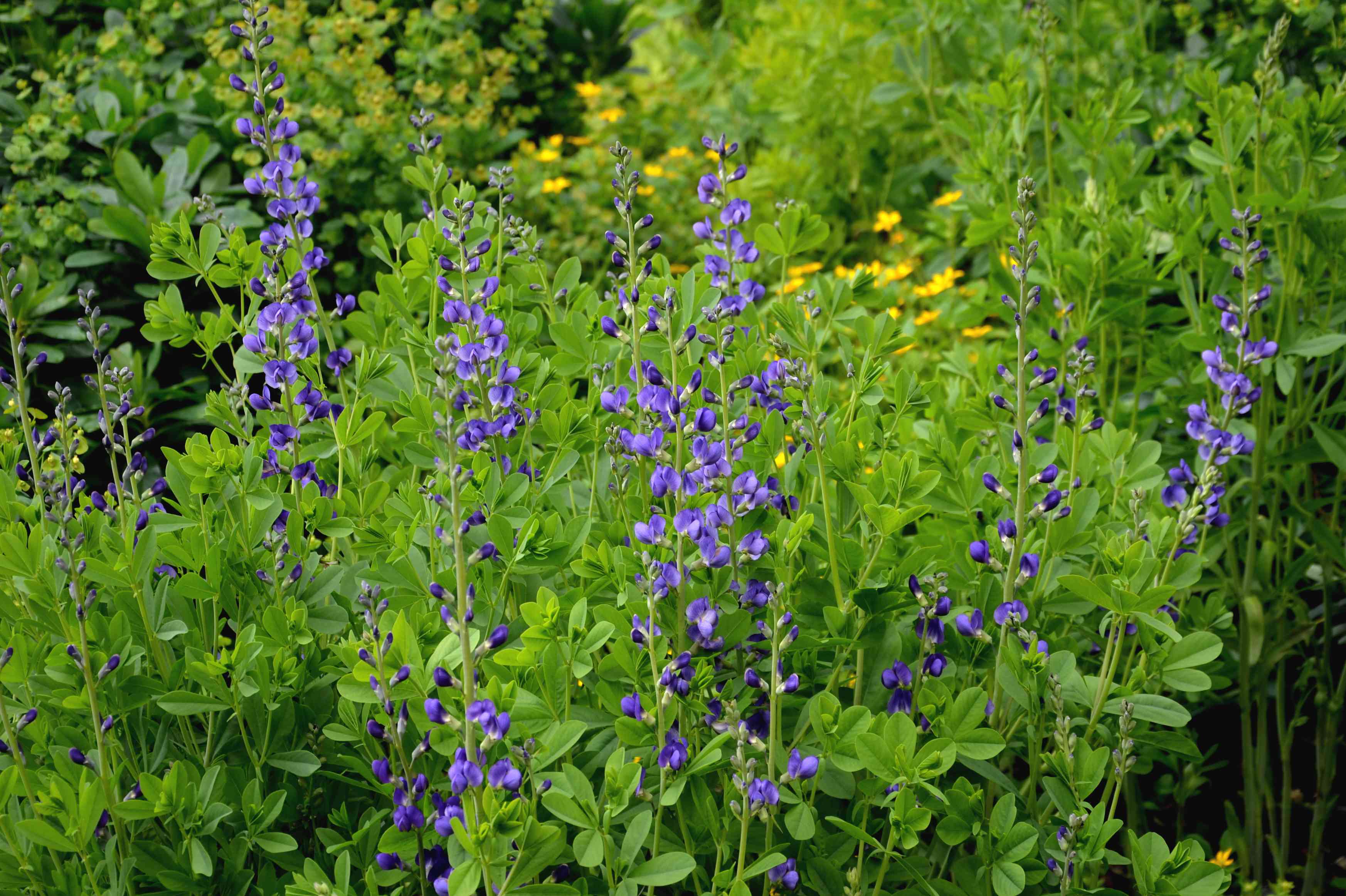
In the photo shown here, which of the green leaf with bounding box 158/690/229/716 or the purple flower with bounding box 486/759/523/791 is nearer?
the purple flower with bounding box 486/759/523/791

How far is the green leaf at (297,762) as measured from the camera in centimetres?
163

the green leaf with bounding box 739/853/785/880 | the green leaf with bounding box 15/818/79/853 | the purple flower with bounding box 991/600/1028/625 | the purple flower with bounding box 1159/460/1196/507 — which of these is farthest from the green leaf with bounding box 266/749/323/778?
the purple flower with bounding box 1159/460/1196/507

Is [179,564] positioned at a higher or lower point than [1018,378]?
lower

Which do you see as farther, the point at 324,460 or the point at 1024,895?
the point at 324,460

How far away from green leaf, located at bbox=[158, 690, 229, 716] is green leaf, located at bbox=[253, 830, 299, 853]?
182 mm

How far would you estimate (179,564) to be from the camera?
1.75 m

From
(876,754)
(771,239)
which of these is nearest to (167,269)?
(771,239)

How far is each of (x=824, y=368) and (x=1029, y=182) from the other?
3.19 m

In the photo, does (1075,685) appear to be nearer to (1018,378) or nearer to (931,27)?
(1018,378)

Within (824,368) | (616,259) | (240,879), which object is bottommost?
(824,368)

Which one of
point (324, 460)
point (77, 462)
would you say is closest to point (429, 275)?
point (324, 460)

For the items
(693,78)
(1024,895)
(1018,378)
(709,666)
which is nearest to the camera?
(709,666)

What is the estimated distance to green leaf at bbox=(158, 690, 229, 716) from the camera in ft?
5.16

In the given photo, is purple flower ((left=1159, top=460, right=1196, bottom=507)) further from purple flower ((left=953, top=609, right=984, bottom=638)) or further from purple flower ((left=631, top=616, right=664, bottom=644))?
purple flower ((left=631, top=616, right=664, bottom=644))
